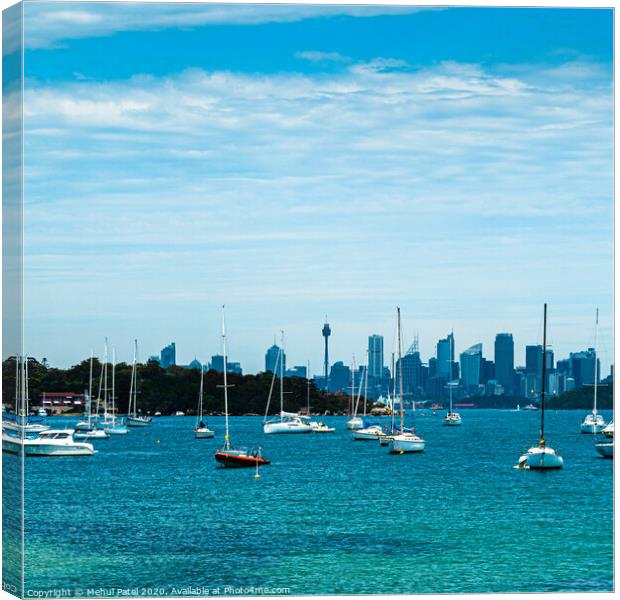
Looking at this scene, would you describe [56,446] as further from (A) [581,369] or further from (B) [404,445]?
(A) [581,369]

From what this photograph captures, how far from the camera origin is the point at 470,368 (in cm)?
6950

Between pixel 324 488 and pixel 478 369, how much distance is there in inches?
1359

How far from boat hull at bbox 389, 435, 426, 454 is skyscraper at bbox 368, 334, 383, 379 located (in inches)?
172

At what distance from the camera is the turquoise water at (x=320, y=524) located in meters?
18.6

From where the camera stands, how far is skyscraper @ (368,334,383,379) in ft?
195

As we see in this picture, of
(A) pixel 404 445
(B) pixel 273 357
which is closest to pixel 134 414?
(B) pixel 273 357

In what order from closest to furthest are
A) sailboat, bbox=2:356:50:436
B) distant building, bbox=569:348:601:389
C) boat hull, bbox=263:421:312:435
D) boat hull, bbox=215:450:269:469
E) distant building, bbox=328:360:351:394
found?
sailboat, bbox=2:356:50:436 < distant building, bbox=569:348:601:389 < boat hull, bbox=215:450:269:469 < boat hull, bbox=263:421:312:435 < distant building, bbox=328:360:351:394

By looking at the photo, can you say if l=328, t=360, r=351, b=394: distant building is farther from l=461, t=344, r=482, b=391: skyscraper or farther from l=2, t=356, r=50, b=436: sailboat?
l=2, t=356, r=50, b=436: sailboat

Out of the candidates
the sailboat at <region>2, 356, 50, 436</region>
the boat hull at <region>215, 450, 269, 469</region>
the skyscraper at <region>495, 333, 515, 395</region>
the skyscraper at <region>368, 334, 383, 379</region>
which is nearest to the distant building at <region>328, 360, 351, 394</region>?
the skyscraper at <region>368, 334, 383, 379</region>

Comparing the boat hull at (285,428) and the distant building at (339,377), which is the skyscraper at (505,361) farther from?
the distant building at (339,377)

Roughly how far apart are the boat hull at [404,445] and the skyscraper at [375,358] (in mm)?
4368

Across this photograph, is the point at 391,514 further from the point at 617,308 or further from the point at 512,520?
the point at 617,308

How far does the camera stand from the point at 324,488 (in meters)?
38.4

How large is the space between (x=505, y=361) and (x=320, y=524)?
29808 mm
